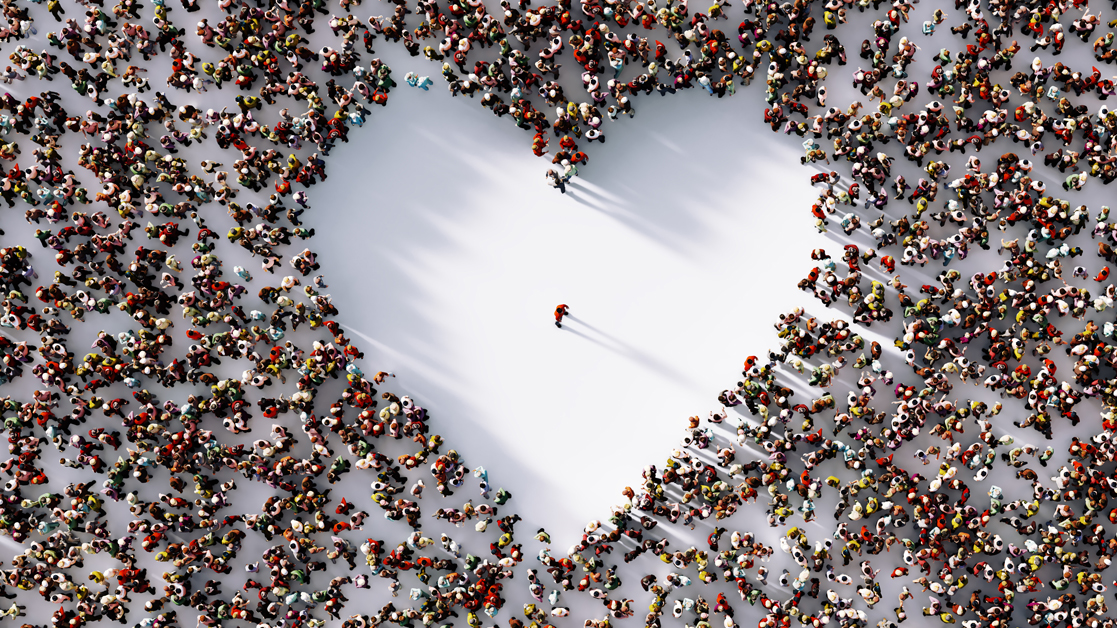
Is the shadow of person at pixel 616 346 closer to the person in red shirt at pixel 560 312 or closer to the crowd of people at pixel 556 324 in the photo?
the person in red shirt at pixel 560 312

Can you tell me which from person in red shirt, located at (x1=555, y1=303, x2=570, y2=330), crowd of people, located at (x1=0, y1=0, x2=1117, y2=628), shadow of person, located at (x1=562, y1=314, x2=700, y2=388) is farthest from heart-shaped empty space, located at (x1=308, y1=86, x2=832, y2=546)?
crowd of people, located at (x1=0, y1=0, x2=1117, y2=628)

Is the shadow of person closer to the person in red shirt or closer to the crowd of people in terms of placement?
the person in red shirt

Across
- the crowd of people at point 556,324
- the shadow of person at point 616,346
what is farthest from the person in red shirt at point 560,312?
the crowd of people at point 556,324

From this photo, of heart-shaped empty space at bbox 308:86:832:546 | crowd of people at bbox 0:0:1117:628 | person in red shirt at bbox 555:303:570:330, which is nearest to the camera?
crowd of people at bbox 0:0:1117:628

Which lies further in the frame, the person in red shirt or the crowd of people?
the person in red shirt

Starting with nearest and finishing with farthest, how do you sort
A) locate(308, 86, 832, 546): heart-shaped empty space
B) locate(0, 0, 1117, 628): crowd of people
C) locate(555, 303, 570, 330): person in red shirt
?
locate(0, 0, 1117, 628): crowd of people
locate(555, 303, 570, 330): person in red shirt
locate(308, 86, 832, 546): heart-shaped empty space

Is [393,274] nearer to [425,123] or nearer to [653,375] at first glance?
[425,123]
